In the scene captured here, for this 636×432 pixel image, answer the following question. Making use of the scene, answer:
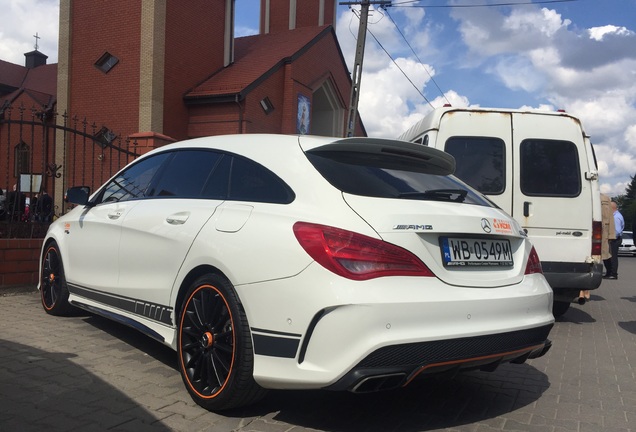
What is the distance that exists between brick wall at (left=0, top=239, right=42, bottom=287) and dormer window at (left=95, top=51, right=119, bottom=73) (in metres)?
14.9

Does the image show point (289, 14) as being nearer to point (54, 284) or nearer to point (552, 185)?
point (552, 185)

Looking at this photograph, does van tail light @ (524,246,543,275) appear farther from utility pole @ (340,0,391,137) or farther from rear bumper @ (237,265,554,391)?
utility pole @ (340,0,391,137)

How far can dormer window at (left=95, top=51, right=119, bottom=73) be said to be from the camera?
20.5 m

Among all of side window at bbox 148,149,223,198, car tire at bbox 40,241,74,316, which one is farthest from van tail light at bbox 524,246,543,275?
car tire at bbox 40,241,74,316

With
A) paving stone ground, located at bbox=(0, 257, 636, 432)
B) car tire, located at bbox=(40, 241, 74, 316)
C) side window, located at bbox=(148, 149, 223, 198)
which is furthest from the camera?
car tire, located at bbox=(40, 241, 74, 316)

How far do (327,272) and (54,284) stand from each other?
393 cm

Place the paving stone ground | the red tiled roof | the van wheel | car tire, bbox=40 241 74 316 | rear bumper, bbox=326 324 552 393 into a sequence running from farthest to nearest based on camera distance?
the red tiled roof < the van wheel < car tire, bbox=40 241 74 316 < the paving stone ground < rear bumper, bbox=326 324 552 393

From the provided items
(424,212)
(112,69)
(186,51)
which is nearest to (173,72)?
(186,51)

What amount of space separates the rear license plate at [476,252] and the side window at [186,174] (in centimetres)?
167

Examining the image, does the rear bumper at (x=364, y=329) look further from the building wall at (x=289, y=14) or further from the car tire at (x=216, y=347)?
the building wall at (x=289, y=14)

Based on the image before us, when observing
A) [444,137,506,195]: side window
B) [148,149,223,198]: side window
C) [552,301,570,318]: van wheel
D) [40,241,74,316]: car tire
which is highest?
[444,137,506,195]: side window

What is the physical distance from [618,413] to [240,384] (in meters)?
2.45

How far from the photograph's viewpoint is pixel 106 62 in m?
20.9

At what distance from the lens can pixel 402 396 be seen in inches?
150
